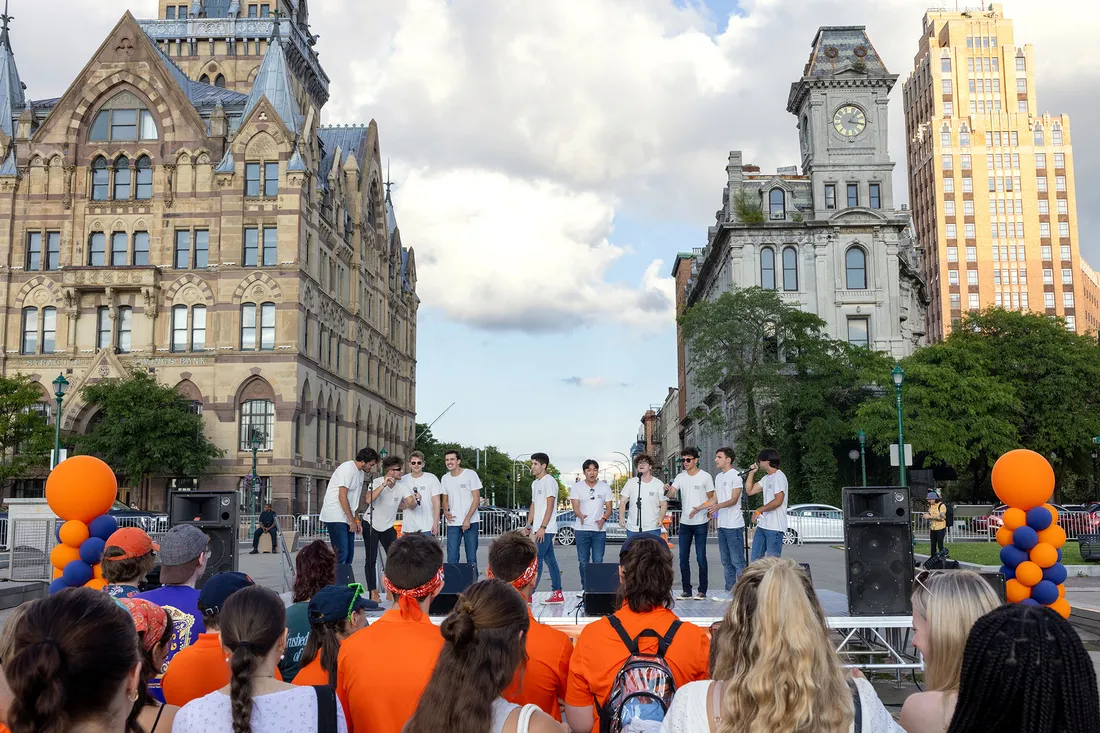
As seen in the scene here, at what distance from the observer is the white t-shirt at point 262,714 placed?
3.98 metres

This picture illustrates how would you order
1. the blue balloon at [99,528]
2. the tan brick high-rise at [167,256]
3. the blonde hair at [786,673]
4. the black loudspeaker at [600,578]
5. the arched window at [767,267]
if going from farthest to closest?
1. the arched window at [767,267]
2. the tan brick high-rise at [167,256]
3. the blue balloon at [99,528]
4. the black loudspeaker at [600,578]
5. the blonde hair at [786,673]

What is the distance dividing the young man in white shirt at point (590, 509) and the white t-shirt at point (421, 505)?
7.30 feet

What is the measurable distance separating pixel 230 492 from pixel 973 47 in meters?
136

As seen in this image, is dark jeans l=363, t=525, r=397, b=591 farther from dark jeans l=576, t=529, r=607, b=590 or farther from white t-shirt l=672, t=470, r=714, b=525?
white t-shirt l=672, t=470, r=714, b=525

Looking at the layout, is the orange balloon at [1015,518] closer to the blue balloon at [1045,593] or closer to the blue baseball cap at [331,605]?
the blue balloon at [1045,593]

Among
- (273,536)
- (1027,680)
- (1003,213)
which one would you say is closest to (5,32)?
(273,536)

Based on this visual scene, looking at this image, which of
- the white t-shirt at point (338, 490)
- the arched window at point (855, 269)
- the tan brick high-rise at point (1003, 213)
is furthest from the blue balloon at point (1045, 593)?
the tan brick high-rise at point (1003, 213)

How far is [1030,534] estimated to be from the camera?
11312mm

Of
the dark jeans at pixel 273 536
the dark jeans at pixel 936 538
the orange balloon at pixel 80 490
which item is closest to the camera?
the orange balloon at pixel 80 490

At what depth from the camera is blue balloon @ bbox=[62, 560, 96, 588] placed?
1089 centimetres

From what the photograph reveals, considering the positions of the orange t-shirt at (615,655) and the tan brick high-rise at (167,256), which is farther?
the tan brick high-rise at (167,256)

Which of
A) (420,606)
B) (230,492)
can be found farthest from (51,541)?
(420,606)

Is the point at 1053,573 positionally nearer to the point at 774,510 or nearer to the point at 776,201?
the point at 774,510

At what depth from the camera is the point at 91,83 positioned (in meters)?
55.4
